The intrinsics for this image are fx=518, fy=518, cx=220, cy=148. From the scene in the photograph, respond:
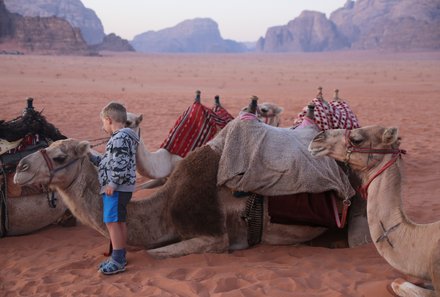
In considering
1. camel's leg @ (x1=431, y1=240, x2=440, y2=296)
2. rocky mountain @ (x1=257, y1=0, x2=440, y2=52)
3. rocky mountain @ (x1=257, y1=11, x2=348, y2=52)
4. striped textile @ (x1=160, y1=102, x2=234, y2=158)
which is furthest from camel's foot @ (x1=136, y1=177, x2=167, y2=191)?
rocky mountain @ (x1=257, y1=11, x2=348, y2=52)

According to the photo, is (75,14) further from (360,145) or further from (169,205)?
(360,145)

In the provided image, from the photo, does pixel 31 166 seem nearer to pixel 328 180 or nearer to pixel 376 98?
pixel 328 180

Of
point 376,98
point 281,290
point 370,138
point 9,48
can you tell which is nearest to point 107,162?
point 281,290

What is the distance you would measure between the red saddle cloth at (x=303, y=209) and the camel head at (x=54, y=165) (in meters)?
1.79

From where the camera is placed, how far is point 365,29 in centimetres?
15625

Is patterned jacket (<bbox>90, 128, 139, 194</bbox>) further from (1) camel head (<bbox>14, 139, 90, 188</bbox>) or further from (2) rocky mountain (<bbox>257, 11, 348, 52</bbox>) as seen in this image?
(2) rocky mountain (<bbox>257, 11, 348, 52</bbox>)

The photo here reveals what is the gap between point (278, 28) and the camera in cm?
16412

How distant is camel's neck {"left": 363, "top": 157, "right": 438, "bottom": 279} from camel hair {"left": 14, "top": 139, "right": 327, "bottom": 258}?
1309 mm

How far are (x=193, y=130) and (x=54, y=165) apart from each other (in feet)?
9.22

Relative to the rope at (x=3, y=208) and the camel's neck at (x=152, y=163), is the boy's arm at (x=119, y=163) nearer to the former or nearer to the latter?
the camel's neck at (x=152, y=163)

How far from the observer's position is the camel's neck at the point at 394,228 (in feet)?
11.3

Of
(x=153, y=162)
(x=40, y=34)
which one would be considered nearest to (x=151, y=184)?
(x=153, y=162)

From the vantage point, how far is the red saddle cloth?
470 cm

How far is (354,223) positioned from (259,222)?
0.92 m
